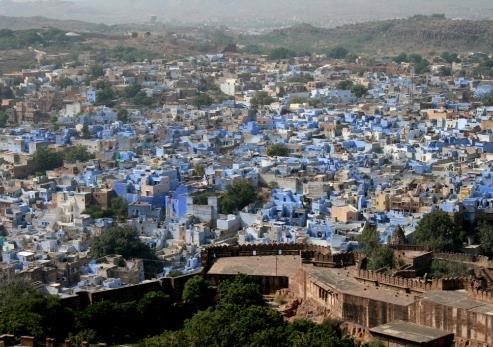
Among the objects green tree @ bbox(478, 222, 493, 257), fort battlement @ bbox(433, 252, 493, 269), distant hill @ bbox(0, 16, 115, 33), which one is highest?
fort battlement @ bbox(433, 252, 493, 269)

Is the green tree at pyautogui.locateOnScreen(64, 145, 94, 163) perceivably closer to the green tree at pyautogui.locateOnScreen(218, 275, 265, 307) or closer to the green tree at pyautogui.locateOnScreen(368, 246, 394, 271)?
the green tree at pyautogui.locateOnScreen(368, 246, 394, 271)

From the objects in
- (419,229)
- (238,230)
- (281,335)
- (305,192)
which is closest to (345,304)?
(281,335)

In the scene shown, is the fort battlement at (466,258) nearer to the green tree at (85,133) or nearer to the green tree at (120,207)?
the green tree at (120,207)

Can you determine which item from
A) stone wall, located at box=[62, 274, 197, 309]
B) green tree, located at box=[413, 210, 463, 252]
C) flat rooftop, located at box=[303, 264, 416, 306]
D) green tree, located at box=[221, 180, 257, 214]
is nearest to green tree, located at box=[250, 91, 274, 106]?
green tree, located at box=[221, 180, 257, 214]

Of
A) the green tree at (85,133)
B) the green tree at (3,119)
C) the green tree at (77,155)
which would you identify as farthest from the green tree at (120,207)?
the green tree at (3,119)

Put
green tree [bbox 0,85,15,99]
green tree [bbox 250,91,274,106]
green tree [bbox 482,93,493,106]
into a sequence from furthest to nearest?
green tree [bbox 0,85,15,99]
green tree [bbox 250,91,274,106]
green tree [bbox 482,93,493,106]

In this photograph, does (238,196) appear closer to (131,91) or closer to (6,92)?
(131,91)

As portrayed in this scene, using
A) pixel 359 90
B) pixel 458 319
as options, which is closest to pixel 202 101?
pixel 359 90
